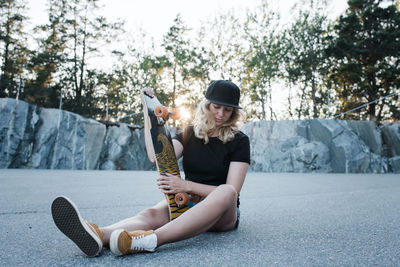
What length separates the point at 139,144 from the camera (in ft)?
42.2

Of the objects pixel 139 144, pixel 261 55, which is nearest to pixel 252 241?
pixel 139 144

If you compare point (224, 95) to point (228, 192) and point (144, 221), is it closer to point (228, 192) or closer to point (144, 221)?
point (228, 192)

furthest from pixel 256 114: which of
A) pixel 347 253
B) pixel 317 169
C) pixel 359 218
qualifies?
pixel 347 253

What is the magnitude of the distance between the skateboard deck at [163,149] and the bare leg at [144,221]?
3.0 inches

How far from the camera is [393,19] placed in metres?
15.6

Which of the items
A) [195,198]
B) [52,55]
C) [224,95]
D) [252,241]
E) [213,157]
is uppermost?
[52,55]

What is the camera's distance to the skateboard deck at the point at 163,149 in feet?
6.01

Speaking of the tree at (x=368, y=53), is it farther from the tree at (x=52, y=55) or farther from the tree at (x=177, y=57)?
the tree at (x=52, y=55)

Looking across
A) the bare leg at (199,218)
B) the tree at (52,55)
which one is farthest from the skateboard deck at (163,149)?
the tree at (52,55)

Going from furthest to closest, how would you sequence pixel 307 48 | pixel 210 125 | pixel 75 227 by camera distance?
pixel 307 48 → pixel 210 125 → pixel 75 227

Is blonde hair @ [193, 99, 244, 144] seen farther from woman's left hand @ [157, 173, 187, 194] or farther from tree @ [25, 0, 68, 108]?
tree @ [25, 0, 68, 108]

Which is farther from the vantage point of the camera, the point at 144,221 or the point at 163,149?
the point at 163,149

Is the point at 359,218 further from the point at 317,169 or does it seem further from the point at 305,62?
the point at 305,62

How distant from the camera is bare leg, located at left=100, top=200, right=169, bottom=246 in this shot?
1.53 meters
